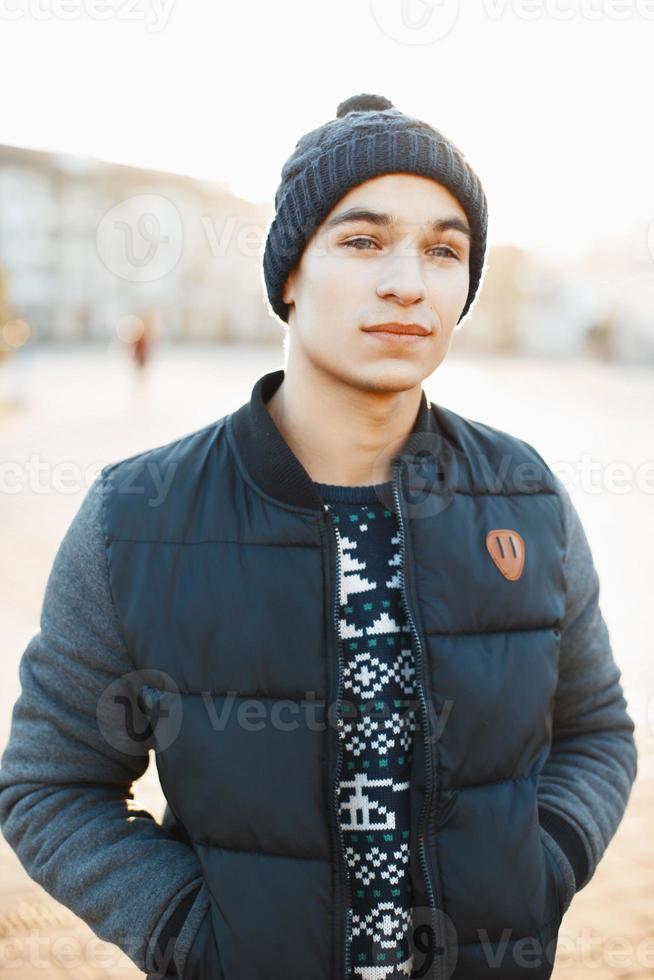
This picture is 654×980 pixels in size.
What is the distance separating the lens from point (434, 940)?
1.69 metres

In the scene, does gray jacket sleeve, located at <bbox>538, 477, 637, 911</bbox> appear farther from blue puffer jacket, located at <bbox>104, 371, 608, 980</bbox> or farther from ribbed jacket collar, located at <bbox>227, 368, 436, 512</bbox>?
ribbed jacket collar, located at <bbox>227, 368, 436, 512</bbox>

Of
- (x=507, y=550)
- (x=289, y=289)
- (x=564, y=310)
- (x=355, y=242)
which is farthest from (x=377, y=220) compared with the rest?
(x=564, y=310)

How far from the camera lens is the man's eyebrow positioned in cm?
177

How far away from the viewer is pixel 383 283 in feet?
5.71

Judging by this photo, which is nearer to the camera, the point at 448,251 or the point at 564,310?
the point at 448,251

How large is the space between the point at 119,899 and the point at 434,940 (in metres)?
0.57

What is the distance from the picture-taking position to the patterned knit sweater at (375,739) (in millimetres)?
1692

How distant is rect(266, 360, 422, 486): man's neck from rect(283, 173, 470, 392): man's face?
0.06m

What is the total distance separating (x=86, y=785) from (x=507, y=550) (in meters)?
0.94

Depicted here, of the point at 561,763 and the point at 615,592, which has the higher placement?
the point at 561,763

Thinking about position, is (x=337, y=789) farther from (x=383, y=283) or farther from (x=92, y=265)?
(x=92, y=265)

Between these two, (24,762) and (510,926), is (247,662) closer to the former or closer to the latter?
(24,762)

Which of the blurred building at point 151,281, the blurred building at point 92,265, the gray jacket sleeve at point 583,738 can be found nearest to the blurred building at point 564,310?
the blurred building at point 151,281

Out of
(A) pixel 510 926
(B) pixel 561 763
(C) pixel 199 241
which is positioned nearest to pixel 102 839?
(A) pixel 510 926
